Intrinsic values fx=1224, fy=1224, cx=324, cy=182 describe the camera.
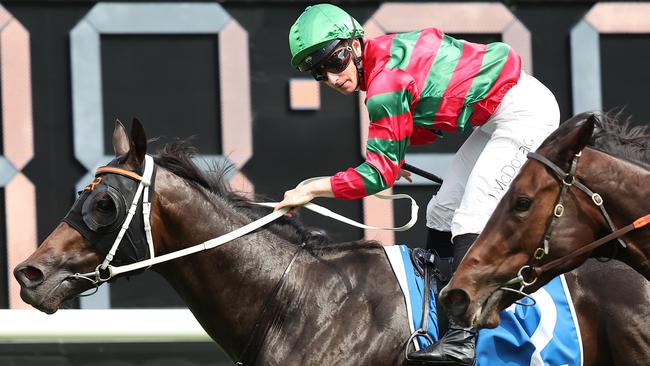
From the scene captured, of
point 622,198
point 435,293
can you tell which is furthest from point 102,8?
point 622,198

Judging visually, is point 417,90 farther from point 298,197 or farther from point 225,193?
point 225,193

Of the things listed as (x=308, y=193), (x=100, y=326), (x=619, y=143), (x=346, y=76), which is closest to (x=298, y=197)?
(x=308, y=193)

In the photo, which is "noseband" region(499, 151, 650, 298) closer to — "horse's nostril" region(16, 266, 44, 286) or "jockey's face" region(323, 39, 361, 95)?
"jockey's face" region(323, 39, 361, 95)

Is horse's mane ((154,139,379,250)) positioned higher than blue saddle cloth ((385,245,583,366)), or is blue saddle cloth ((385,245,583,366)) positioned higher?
horse's mane ((154,139,379,250))

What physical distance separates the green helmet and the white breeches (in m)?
0.59

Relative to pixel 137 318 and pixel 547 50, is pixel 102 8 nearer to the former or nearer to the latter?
pixel 137 318

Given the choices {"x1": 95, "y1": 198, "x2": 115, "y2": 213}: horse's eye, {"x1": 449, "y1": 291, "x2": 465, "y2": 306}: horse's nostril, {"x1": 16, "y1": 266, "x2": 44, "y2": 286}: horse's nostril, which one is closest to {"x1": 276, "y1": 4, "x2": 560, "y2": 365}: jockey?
{"x1": 449, "y1": 291, "x2": 465, "y2": 306}: horse's nostril

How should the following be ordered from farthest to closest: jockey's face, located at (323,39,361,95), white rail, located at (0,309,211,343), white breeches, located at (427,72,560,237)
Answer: white rail, located at (0,309,211,343), jockey's face, located at (323,39,361,95), white breeches, located at (427,72,560,237)

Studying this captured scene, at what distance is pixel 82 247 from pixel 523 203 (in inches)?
59.4

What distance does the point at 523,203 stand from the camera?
136 inches

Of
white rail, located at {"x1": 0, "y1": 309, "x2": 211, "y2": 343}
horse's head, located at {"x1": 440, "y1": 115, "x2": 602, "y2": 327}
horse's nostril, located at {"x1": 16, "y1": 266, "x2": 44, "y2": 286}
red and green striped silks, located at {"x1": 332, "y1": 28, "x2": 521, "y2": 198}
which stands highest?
red and green striped silks, located at {"x1": 332, "y1": 28, "x2": 521, "y2": 198}

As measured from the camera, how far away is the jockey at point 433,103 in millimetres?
4016

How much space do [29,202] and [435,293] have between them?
239 cm

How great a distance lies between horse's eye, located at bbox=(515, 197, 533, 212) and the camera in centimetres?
346
